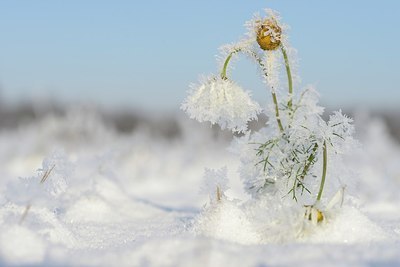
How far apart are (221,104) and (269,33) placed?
1.11 ft

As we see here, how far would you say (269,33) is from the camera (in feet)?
8.11

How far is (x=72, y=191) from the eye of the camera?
398 cm

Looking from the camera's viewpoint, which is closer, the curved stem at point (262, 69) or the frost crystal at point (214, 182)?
the curved stem at point (262, 69)

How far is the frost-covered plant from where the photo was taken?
8.01 feet

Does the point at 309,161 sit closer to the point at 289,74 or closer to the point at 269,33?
the point at 289,74

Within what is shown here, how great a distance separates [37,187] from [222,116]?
2.53 feet

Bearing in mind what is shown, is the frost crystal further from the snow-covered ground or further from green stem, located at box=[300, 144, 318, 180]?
green stem, located at box=[300, 144, 318, 180]

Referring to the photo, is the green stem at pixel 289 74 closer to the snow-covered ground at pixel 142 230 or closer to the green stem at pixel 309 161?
the green stem at pixel 309 161


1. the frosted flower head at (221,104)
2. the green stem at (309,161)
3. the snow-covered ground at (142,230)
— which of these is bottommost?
the snow-covered ground at (142,230)

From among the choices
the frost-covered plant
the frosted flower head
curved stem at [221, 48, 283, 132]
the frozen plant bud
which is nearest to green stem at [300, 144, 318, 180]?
the frost-covered plant

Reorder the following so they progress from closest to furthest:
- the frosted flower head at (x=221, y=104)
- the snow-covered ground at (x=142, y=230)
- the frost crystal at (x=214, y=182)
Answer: the snow-covered ground at (x=142, y=230)
the frosted flower head at (x=221, y=104)
the frost crystal at (x=214, y=182)

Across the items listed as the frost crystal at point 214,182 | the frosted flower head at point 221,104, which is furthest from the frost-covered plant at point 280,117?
the frost crystal at point 214,182

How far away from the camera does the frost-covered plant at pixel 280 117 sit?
8.01 ft

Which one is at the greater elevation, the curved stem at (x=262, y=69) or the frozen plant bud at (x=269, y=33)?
the frozen plant bud at (x=269, y=33)
